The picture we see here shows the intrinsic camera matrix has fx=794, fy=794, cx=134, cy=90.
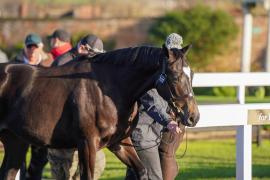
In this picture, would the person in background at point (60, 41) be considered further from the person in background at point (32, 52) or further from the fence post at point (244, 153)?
the fence post at point (244, 153)

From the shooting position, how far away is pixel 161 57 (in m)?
6.31

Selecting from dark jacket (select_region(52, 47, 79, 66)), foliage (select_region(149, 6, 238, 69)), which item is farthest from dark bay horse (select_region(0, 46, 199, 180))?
foliage (select_region(149, 6, 238, 69))

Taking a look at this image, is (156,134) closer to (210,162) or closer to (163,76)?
(163,76)

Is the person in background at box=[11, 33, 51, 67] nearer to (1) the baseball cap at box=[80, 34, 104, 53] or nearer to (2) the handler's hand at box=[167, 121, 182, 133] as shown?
(1) the baseball cap at box=[80, 34, 104, 53]

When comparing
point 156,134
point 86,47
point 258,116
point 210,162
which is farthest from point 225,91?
point 156,134

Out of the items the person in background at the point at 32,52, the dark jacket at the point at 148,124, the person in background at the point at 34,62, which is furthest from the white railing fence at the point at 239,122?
the person in background at the point at 32,52

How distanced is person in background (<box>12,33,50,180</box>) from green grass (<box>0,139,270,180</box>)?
3.60 feet

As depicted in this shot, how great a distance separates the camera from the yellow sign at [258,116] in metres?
7.70

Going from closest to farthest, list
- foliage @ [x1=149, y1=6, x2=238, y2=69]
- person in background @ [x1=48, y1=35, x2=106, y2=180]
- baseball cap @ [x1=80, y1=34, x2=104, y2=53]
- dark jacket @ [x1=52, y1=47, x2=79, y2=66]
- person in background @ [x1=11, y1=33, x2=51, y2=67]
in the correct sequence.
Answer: person in background @ [x1=48, y1=35, x2=106, y2=180] → baseball cap @ [x1=80, y1=34, x2=104, y2=53] → dark jacket @ [x1=52, y1=47, x2=79, y2=66] → person in background @ [x1=11, y1=33, x2=51, y2=67] → foliage @ [x1=149, y1=6, x2=238, y2=69]

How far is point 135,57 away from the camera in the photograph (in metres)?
6.51

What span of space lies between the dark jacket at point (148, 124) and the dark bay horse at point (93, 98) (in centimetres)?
14

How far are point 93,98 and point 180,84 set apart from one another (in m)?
0.75

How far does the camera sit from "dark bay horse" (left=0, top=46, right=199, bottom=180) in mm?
6219

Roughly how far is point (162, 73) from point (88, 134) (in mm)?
775
